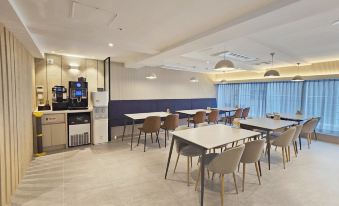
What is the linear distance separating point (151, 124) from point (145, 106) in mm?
1867

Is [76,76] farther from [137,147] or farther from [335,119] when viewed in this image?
[335,119]

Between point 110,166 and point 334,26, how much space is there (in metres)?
4.50

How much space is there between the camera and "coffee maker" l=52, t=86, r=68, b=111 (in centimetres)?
425

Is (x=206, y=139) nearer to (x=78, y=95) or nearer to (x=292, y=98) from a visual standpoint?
(x=78, y=95)

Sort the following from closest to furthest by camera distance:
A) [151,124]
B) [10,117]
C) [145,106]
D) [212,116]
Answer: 1. [10,117]
2. [151,124]
3. [212,116]
4. [145,106]

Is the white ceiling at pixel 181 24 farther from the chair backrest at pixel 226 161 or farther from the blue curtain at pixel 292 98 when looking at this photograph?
the blue curtain at pixel 292 98

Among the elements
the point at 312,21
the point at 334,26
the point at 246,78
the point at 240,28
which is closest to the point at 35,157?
the point at 240,28

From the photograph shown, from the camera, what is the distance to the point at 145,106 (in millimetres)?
6109

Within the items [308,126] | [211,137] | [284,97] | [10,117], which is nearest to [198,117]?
[308,126]

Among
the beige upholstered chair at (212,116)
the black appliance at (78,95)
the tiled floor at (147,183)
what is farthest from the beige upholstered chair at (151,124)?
the beige upholstered chair at (212,116)

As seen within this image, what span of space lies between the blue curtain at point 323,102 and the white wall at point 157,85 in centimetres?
396

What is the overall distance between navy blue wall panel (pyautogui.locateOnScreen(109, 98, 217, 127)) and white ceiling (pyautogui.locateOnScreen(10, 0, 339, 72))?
2.02m

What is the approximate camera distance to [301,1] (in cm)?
157

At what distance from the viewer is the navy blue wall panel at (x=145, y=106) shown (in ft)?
17.7
